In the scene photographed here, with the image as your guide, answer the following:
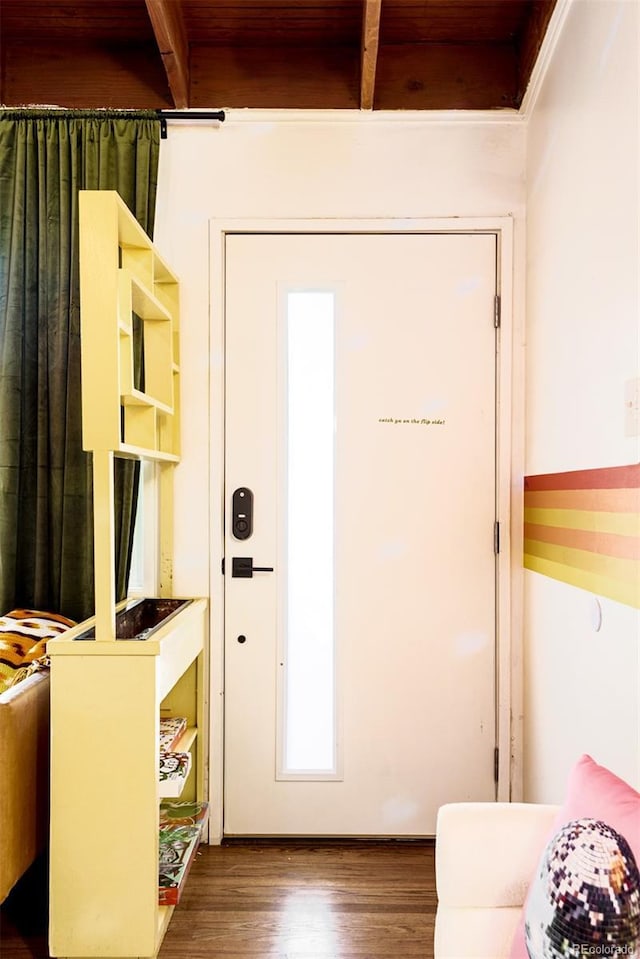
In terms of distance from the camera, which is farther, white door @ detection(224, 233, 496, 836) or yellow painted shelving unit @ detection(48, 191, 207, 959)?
white door @ detection(224, 233, 496, 836)

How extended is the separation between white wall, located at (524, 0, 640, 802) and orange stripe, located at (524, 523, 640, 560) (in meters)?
0.13

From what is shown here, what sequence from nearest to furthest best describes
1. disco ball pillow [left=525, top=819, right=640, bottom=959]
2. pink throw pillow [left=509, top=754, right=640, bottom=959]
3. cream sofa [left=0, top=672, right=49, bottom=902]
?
disco ball pillow [left=525, top=819, right=640, bottom=959]
pink throw pillow [left=509, top=754, right=640, bottom=959]
cream sofa [left=0, top=672, right=49, bottom=902]

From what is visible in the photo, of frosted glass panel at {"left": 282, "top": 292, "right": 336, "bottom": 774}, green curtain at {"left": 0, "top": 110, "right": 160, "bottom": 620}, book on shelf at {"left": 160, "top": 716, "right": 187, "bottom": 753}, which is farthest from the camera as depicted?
frosted glass panel at {"left": 282, "top": 292, "right": 336, "bottom": 774}

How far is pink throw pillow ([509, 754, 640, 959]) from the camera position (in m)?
1.10

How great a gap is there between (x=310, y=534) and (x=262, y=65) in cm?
172

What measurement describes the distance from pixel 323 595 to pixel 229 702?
0.51 metres

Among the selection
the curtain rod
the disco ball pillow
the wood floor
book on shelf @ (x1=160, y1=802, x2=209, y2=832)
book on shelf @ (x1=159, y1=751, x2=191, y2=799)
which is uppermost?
the curtain rod

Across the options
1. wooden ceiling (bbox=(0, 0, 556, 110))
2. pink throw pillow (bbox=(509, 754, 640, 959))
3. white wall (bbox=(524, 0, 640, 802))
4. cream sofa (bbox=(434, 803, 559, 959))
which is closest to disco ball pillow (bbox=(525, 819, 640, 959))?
pink throw pillow (bbox=(509, 754, 640, 959))

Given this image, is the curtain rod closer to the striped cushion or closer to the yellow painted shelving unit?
the yellow painted shelving unit

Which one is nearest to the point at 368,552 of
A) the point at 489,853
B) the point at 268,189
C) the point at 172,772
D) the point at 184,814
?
the point at 172,772

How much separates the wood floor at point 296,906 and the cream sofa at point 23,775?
0.35 m

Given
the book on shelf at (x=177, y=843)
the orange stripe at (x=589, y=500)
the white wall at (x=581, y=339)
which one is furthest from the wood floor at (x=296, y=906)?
the orange stripe at (x=589, y=500)

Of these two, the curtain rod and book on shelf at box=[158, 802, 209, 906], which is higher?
the curtain rod

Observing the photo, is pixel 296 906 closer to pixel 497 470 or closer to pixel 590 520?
pixel 590 520
